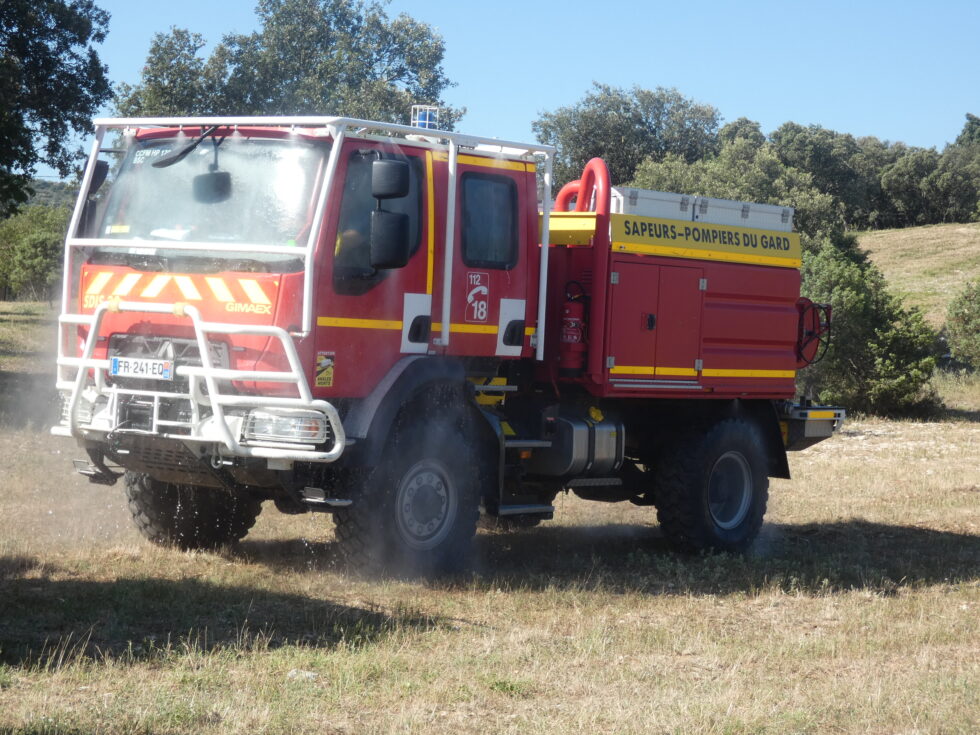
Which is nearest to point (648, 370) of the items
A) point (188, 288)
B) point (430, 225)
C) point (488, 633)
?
point (430, 225)

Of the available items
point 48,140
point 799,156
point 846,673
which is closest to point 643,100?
point 799,156

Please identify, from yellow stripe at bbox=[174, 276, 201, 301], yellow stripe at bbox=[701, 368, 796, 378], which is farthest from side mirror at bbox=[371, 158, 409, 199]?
yellow stripe at bbox=[701, 368, 796, 378]

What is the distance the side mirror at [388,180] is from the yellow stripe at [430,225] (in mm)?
747

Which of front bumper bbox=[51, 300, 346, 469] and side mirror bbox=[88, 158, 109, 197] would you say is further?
side mirror bbox=[88, 158, 109, 197]

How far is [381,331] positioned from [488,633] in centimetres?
205

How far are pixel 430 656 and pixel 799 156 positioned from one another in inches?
2454

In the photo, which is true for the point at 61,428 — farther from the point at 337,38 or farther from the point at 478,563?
the point at 337,38

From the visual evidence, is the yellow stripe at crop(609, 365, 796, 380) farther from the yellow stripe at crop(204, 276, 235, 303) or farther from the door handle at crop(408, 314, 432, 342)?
the yellow stripe at crop(204, 276, 235, 303)

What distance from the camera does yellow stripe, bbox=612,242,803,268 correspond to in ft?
30.6

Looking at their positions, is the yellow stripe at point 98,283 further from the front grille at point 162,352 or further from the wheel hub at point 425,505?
the wheel hub at point 425,505

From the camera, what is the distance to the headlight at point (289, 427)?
7.25 meters

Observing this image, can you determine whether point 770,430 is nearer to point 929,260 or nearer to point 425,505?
point 425,505

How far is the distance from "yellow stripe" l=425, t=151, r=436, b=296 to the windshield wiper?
1.36m

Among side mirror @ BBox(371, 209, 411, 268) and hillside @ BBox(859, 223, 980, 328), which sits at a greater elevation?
hillside @ BBox(859, 223, 980, 328)
